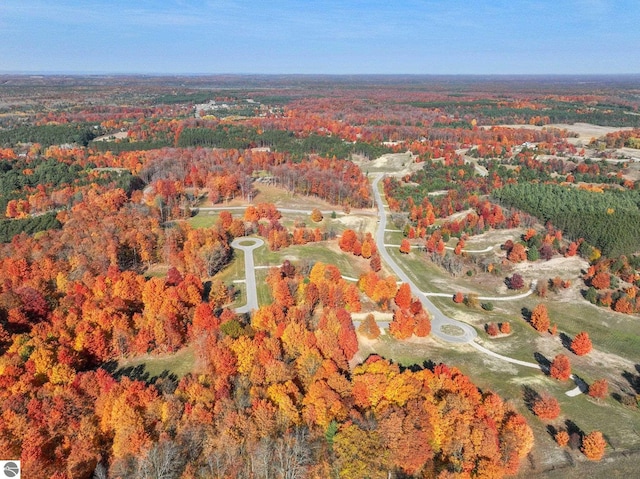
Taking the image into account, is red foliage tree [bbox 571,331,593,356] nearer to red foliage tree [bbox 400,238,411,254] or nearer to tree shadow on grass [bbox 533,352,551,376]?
tree shadow on grass [bbox 533,352,551,376]

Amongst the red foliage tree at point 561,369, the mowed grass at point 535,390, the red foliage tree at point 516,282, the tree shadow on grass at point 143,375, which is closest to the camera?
the mowed grass at point 535,390

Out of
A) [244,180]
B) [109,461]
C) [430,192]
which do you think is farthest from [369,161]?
[109,461]

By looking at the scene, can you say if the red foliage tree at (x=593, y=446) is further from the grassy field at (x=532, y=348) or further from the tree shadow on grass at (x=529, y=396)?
the tree shadow on grass at (x=529, y=396)

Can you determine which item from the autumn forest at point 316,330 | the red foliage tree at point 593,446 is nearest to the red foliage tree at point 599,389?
the autumn forest at point 316,330

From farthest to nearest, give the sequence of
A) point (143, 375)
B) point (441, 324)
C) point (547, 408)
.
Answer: point (441, 324) < point (143, 375) < point (547, 408)

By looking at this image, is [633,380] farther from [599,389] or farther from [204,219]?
[204,219]

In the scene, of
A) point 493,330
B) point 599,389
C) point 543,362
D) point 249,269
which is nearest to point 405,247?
point 493,330

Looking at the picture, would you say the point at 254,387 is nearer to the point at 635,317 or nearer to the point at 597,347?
the point at 597,347
